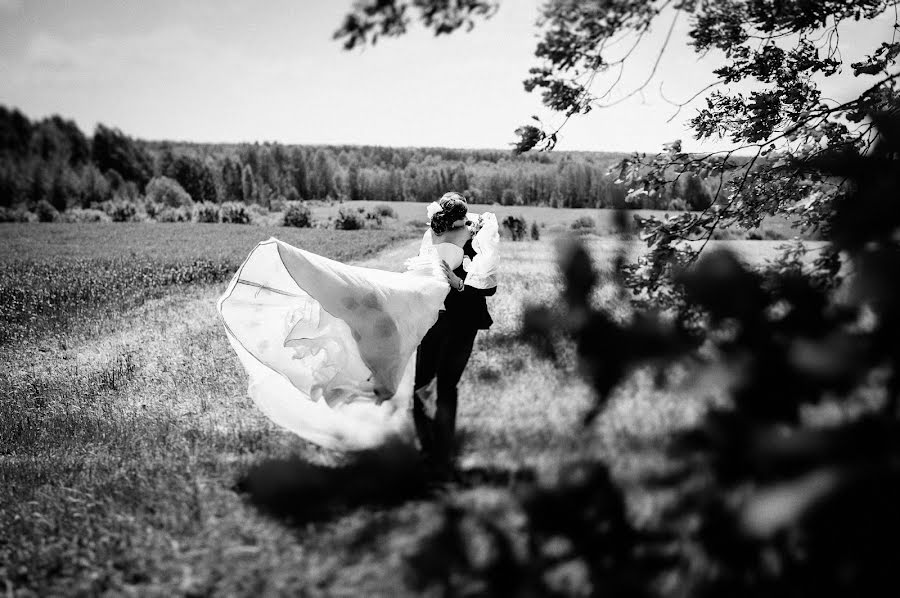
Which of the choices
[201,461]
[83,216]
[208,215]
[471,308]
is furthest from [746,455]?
[83,216]

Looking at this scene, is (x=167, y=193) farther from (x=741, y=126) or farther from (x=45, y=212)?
(x=741, y=126)

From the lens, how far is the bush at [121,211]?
6044 centimetres

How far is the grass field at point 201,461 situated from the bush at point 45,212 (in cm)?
5561

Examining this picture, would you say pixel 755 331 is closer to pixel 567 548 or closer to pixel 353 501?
pixel 567 548

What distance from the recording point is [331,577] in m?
3.32

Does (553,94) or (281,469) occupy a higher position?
(553,94)

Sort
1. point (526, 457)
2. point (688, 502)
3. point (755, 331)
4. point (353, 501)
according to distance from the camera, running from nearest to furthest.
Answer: point (755, 331), point (688, 502), point (353, 501), point (526, 457)

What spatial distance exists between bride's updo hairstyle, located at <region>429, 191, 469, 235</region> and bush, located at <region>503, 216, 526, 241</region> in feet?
111

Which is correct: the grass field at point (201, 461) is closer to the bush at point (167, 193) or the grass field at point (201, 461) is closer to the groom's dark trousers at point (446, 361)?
the groom's dark trousers at point (446, 361)

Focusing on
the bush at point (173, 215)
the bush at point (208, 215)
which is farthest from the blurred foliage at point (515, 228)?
the bush at point (173, 215)

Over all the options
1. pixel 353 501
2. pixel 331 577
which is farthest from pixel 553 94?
pixel 331 577

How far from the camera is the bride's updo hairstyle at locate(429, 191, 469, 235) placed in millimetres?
4891

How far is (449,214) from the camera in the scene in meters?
4.93

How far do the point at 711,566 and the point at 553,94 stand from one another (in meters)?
4.00
